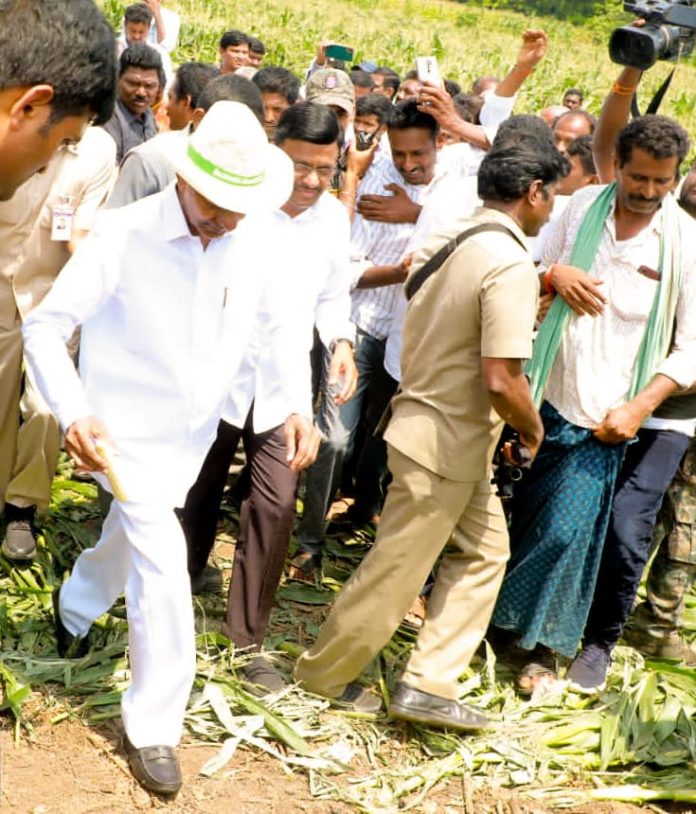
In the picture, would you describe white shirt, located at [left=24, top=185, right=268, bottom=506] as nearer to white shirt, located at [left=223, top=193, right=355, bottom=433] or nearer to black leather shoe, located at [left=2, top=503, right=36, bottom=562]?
white shirt, located at [left=223, top=193, right=355, bottom=433]

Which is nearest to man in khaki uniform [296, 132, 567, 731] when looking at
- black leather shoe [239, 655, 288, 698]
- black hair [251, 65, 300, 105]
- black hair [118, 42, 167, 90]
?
black leather shoe [239, 655, 288, 698]

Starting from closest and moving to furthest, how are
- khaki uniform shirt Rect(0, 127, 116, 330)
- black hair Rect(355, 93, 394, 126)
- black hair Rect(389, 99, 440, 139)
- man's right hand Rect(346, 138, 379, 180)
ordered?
khaki uniform shirt Rect(0, 127, 116, 330)
black hair Rect(389, 99, 440, 139)
man's right hand Rect(346, 138, 379, 180)
black hair Rect(355, 93, 394, 126)

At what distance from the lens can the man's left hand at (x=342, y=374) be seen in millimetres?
4773

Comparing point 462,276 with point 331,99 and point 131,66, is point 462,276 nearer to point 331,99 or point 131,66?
point 331,99

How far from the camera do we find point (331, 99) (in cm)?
689

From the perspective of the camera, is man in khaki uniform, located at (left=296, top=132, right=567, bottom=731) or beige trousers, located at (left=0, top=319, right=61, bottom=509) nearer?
man in khaki uniform, located at (left=296, top=132, right=567, bottom=731)

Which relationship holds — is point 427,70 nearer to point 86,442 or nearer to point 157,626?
point 86,442

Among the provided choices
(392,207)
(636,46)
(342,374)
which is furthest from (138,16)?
(342,374)

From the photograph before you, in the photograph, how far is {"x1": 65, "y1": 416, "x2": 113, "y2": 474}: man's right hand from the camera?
341 cm

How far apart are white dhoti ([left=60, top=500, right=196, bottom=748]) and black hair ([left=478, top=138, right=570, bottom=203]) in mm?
1621

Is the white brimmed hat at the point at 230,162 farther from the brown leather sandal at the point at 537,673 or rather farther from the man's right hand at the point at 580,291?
the brown leather sandal at the point at 537,673

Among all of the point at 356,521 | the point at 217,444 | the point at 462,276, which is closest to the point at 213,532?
the point at 217,444

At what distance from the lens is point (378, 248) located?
5.77 m

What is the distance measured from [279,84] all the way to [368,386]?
7.10 ft
